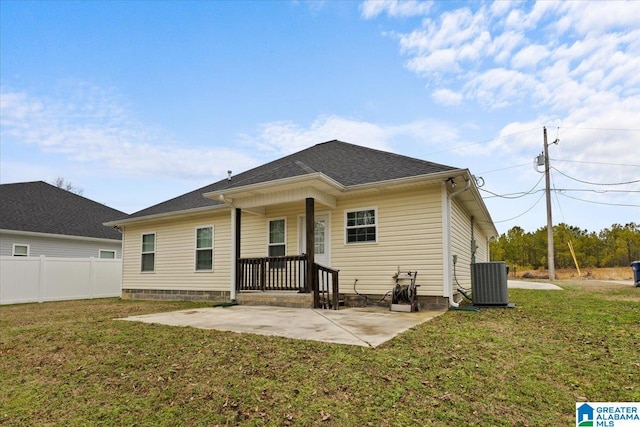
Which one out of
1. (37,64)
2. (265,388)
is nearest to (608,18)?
(265,388)

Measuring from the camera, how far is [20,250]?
14711mm

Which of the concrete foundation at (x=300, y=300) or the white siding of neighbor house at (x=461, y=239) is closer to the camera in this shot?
the concrete foundation at (x=300, y=300)

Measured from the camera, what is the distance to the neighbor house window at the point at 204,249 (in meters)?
11.5

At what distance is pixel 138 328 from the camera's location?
586 cm

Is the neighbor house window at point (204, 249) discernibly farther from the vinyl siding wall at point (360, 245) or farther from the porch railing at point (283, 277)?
the porch railing at point (283, 277)

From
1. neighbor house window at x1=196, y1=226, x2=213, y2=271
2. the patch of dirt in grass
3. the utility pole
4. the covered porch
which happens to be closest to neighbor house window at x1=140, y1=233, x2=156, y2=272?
neighbor house window at x1=196, y1=226, x2=213, y2=271

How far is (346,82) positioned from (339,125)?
3.54 metres

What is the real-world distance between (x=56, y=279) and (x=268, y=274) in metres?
8.97

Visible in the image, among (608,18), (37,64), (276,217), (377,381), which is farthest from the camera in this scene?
(37,64)

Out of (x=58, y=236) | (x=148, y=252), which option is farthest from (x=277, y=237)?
(x=58, y=236)

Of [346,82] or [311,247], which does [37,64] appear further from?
[311,247]

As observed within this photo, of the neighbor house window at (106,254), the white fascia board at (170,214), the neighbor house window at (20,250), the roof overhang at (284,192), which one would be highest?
the roof overhang at (284,192)

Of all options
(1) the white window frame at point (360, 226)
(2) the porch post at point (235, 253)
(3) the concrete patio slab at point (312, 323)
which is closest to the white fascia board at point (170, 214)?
(2) the porch post at point (235, 253)

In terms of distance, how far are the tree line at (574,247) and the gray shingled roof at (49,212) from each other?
32.0 meters
